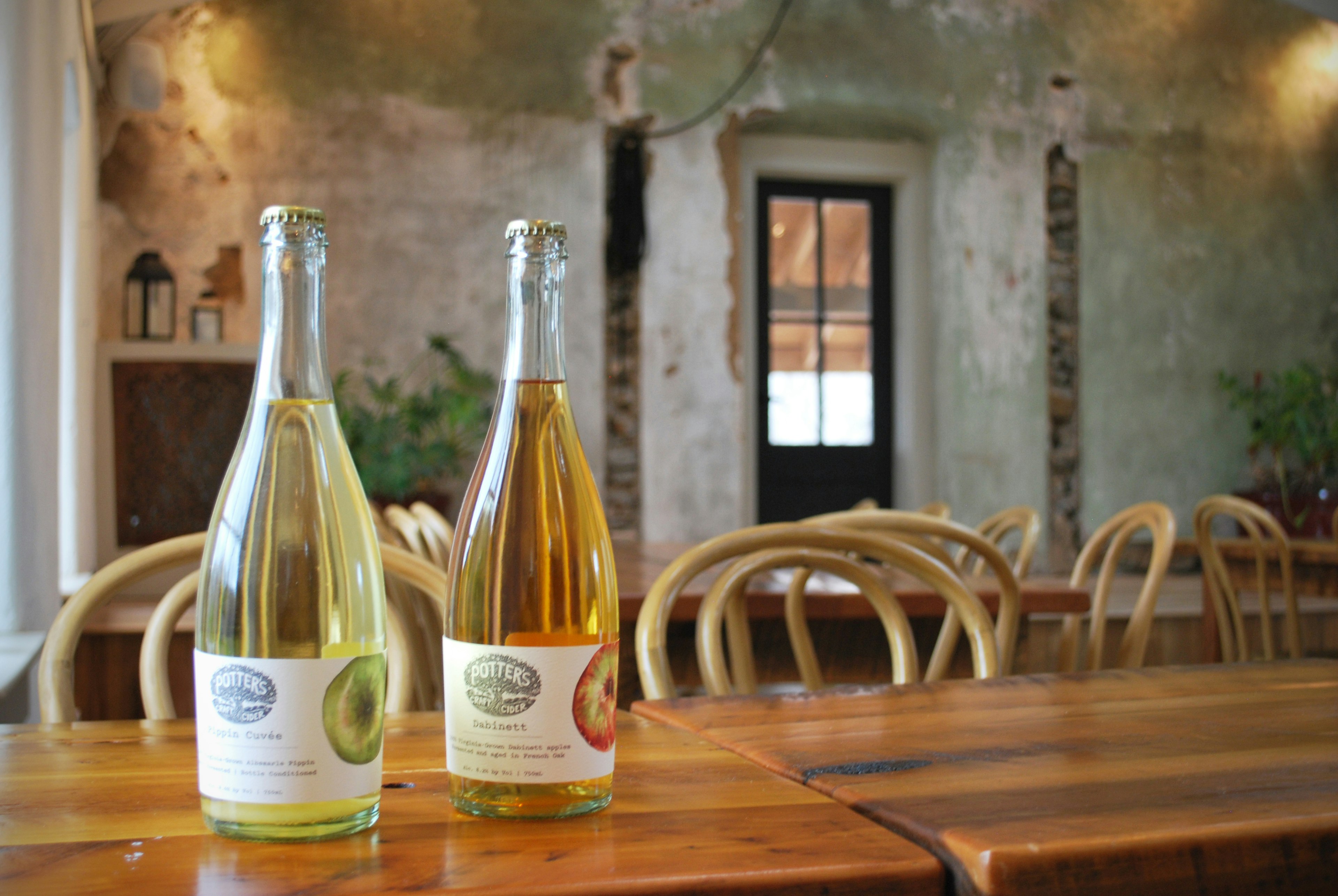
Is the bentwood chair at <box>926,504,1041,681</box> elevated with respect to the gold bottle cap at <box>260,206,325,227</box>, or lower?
lower

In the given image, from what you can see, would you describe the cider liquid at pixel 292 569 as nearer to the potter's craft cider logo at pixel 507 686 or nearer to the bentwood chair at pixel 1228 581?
the potter's craft cider logo at pixel 507 686

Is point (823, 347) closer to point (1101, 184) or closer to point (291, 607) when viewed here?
point (1101, 184)

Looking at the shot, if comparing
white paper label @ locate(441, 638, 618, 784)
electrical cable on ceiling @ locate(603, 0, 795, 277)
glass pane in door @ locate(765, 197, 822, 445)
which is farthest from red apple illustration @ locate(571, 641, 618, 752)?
glass pane in door @ locate(765, 197, 822, 445)

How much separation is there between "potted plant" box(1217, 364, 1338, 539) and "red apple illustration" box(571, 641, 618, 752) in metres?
5.94

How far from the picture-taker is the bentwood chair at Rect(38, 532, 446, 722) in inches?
37.3

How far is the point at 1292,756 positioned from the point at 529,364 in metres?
0.50

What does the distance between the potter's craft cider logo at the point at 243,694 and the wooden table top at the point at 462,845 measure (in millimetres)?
53

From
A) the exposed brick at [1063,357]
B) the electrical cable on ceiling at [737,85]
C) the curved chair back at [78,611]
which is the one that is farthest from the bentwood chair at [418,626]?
the exposed brick at [1063,357]

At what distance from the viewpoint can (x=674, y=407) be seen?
5465mm

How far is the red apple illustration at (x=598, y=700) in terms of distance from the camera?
52cm

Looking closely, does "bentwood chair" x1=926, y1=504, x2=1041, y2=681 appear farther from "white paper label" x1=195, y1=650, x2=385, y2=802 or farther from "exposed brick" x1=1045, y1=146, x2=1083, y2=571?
"exposed brick" x1=1045, y1=146, x2=1083, y2=571

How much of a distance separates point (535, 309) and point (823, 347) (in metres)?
5.42

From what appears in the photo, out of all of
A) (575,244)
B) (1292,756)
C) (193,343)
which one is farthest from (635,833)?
(575,244)

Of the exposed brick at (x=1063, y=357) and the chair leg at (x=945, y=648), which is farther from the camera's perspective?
the exposed brick at (x=1063, y=357)
